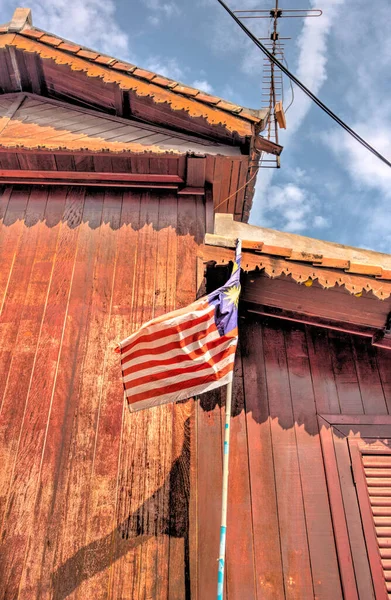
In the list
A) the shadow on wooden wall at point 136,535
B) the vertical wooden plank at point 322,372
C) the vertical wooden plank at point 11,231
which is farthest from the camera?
the vertical wooden plank at point 11,231

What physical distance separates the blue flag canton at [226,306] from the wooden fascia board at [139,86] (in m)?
2.79

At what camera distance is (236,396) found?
→ 428 centimetres

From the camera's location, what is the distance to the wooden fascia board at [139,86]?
5.89m

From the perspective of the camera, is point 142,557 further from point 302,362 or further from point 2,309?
point 2,309

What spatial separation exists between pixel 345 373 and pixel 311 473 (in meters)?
1.09

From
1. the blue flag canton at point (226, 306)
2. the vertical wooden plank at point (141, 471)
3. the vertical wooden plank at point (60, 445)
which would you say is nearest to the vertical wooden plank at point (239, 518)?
the vertical wooden plank at point (141, 471)

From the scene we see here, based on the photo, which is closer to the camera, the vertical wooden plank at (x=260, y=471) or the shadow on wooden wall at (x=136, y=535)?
the shadow on wooden wall at (x=136, y=535)

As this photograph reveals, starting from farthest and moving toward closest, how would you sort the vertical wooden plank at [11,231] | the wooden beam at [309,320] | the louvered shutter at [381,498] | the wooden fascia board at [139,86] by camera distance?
the wooden fascia board at [139,86]
the vertical wooden plank at [11,231]
the wooden beam at [309,320]
the louvered shutter at [381,498]

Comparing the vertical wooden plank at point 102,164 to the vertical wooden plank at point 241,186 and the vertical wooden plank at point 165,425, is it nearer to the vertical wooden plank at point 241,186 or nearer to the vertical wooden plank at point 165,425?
the vertical wooden plank at point 165,425

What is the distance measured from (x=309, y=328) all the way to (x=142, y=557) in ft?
8.80

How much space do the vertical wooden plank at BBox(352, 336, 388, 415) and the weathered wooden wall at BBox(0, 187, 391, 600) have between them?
1 cm

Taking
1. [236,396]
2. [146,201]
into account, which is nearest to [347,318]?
[236,396]

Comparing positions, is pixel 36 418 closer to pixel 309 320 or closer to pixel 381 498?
pixel 309 320

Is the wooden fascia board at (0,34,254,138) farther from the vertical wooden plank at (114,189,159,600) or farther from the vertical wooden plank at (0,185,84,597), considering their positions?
the vertical wooden plank at (0,185,84,597)
